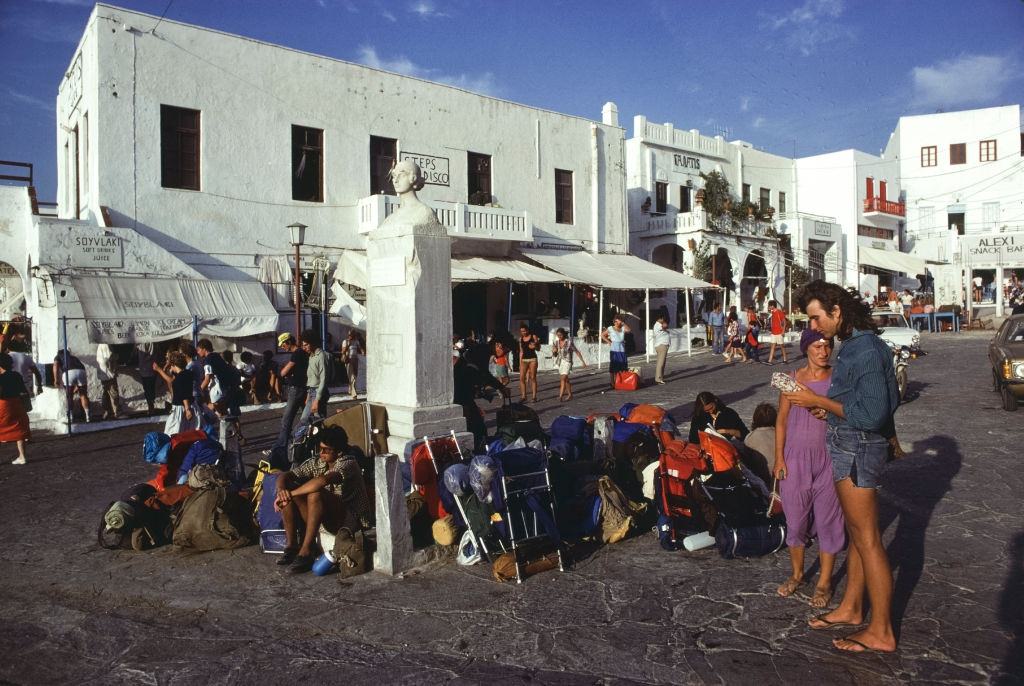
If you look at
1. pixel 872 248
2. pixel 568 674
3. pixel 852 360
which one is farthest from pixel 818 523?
pixel 872 248

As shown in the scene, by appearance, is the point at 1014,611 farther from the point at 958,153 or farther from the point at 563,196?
the point at 958,153

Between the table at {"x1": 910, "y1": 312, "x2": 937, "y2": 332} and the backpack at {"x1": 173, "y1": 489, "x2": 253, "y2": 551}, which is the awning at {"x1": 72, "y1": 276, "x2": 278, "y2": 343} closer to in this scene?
the backpack at {"x1": 173, "y1": 489, "x2": 253, "y2": 551}

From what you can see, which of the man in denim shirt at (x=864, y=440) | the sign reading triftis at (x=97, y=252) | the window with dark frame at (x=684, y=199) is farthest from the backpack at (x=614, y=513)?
the window with dark frame at (x=684, y=199)

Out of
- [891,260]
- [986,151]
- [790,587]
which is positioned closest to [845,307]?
[790,587]

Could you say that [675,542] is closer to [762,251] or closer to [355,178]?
[355,178]

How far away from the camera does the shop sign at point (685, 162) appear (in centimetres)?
3144

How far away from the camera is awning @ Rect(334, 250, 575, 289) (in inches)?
746

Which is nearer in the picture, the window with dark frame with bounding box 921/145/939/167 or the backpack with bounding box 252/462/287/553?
the backpack with bounding box 252/462/287/553

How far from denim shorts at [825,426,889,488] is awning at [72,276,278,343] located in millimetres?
13728

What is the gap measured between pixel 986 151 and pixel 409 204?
47.4 metres

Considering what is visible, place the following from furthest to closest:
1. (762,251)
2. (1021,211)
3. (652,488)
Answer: (1021,211)
(762,251)
(652,488)

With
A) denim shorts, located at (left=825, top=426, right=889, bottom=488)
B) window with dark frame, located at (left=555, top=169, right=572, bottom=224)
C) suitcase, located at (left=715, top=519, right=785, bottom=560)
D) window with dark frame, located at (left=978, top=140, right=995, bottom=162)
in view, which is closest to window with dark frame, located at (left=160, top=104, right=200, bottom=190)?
window with dark frame, located at (left=555, top=169, right=572, bottom=224)

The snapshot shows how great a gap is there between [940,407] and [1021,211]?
1498 inches

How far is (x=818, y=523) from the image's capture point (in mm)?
4617
